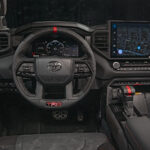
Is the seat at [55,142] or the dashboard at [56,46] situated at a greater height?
the dashboard at [56,46]

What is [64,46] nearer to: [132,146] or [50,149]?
[50,149]

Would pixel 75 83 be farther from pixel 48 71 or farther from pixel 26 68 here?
pixel 26 68

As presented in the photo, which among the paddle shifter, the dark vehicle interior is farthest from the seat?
the paddle shifter

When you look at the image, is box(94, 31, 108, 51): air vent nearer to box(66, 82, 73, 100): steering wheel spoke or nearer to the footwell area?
box(66, 82, 73, 100): steering wheel spoke

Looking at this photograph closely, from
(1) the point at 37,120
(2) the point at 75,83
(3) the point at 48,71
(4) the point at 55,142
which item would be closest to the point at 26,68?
(3) the point at 48,71

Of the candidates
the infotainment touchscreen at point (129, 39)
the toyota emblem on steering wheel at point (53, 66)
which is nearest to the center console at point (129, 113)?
the infotainment touchscreen at point (129, 39)

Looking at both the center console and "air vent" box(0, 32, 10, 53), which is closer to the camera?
the center console

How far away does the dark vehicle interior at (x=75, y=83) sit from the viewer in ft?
5.82

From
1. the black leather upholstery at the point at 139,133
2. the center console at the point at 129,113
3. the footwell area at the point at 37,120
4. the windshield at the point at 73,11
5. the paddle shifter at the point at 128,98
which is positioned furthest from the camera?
the windshield at the point at 73,11

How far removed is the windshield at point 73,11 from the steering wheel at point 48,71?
1.50 m

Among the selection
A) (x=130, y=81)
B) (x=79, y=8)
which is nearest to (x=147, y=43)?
(x=130, y=81)

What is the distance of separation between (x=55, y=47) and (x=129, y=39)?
0.69 metres

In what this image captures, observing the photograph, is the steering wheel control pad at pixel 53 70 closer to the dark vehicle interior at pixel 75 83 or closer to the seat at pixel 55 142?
the dark vehicle interior at pixel 75 83

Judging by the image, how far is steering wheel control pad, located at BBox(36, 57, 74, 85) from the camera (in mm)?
1769
